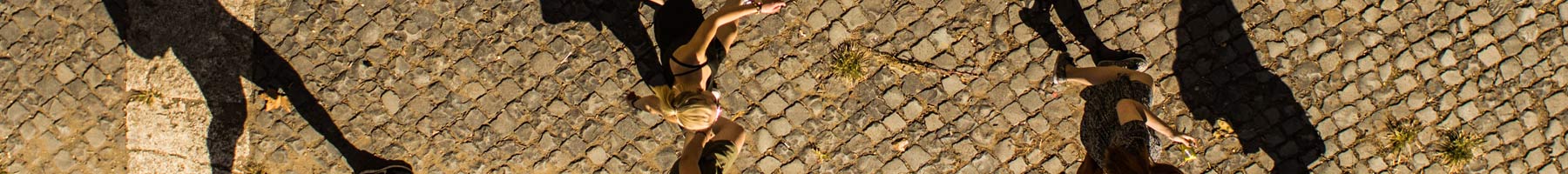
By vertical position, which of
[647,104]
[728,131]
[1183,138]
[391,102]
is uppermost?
[391,102]

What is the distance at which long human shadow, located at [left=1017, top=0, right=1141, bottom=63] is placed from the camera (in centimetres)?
573

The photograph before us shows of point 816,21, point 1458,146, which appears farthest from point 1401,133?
point 816,21

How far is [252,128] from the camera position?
6.05m

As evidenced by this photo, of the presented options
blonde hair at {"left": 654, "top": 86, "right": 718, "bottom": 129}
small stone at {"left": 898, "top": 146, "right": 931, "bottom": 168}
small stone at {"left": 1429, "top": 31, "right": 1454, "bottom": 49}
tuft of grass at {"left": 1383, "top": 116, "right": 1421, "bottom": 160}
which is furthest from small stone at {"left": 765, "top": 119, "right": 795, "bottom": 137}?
small stone at {"left": 1429, "top": 31, "right": 1454, "bottom": 49}

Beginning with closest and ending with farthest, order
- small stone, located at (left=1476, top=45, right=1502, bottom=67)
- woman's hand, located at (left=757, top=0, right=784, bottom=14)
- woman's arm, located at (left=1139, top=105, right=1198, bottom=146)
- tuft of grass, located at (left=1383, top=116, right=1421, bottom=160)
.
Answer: woman's hand, located at (left=757, top=0, right=784, bottom=14)
woman's arm, located at (left=1139, top=105, right=1198, bottom=146)
small stone, located at (left=1476, top=45, right=1502, bottom=67)
tuft of grass, located at (left=1383, top=116, right=1421, bottom=160)

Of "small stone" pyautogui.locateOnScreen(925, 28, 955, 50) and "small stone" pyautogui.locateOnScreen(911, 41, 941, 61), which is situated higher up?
"small stone" pyautogui.locateOnScreen(925, 28, 955, 50)

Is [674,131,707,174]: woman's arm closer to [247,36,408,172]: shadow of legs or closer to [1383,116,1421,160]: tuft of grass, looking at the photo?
[247,36,408,172]: shadow of legs

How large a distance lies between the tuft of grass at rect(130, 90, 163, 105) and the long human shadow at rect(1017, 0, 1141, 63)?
4780 millimetres

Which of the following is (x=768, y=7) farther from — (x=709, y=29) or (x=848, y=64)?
(x=848, y=64)

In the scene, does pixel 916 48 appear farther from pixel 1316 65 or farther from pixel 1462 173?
pixel 1462 173

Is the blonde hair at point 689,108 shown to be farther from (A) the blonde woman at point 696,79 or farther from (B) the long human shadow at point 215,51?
(B) the long human shadow at point 215,51

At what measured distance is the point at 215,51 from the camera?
580 centimetres

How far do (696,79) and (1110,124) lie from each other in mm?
1991

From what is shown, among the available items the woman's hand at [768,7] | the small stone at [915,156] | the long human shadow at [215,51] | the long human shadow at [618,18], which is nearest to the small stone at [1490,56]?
the small stone at [915,156]
